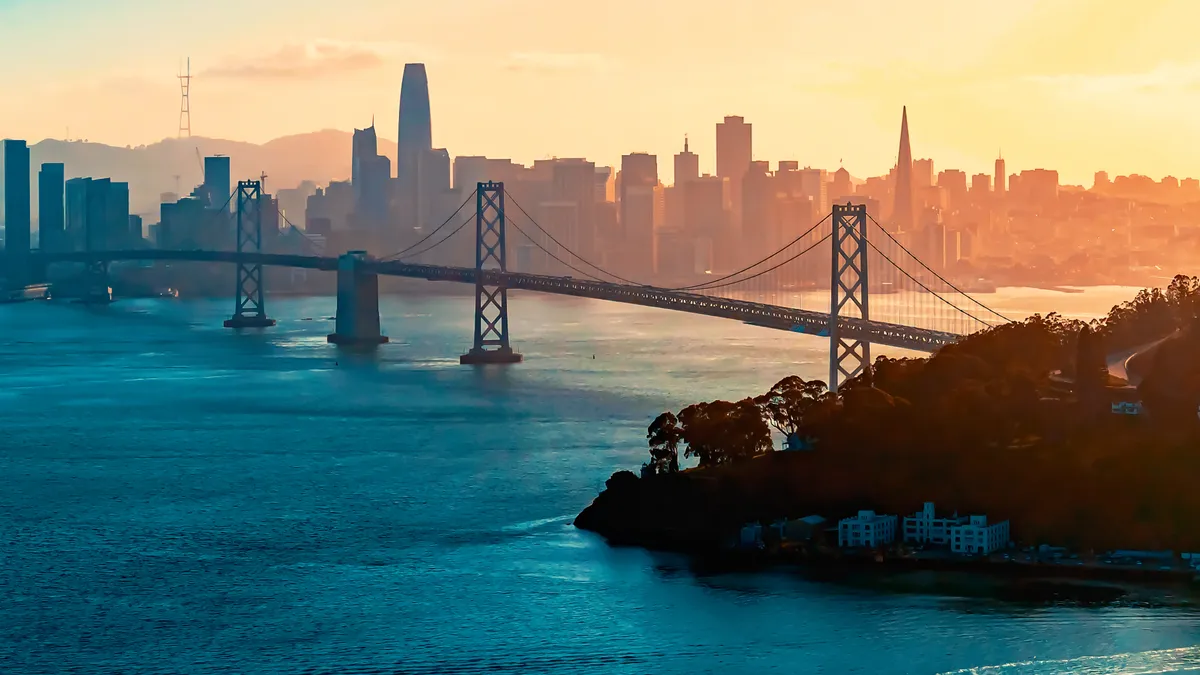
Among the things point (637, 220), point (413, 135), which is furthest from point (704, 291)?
point (413, 135)

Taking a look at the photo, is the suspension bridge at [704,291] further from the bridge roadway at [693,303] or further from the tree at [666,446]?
the tree at [666,446]

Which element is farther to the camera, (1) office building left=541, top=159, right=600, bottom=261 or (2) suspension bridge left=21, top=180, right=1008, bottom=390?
(1) office building left=541, top=159, right=600, bottom=261

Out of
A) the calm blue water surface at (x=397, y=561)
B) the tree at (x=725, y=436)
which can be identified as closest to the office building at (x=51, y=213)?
the calm blue water surface at (x=397, y=561)

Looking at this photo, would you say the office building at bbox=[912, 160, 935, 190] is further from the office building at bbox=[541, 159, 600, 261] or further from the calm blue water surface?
the calm blue water surface

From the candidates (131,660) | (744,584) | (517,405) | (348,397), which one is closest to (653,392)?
(517,405)

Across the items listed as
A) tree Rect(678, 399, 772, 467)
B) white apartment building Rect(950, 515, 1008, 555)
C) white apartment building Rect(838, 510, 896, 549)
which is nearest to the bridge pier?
tree Rect(678, 399, 772, 467)

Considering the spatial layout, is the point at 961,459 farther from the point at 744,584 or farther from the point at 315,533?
the point at 315,533
